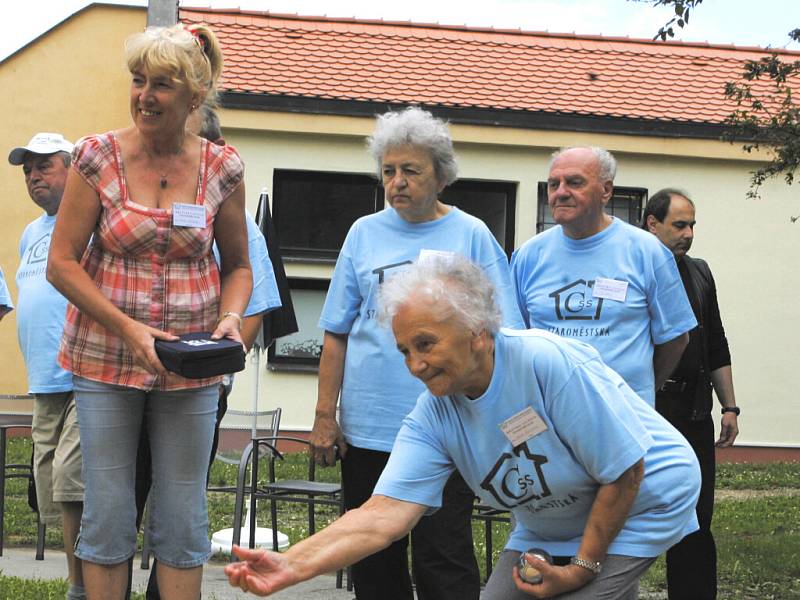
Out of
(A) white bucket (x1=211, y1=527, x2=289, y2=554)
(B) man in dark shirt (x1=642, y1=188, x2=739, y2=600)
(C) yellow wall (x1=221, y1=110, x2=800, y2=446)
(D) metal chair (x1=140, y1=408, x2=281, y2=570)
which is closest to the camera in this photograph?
(B) man in dark shirt (x1=642, y1=188, x2=739, y2=600)

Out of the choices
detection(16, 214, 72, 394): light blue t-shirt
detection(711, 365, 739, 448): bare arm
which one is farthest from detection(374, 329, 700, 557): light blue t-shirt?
detection(711, 365, 739, 448): bare arm

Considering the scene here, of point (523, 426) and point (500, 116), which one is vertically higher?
point (500, 116)

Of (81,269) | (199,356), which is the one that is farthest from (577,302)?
(81,269)

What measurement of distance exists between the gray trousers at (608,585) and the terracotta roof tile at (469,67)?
37.9 feet

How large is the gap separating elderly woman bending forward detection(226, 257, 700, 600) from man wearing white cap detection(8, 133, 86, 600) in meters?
1.97

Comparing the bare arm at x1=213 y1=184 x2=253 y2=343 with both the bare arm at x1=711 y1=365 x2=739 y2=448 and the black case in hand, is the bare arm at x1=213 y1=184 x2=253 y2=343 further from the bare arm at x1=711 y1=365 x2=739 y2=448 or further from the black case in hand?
the bare arm at x1=711 y1=365 x2=739 y2=448

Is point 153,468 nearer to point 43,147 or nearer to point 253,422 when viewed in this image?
point 43,147

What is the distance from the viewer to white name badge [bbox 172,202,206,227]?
385cm

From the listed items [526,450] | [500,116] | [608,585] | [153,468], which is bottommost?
[608,585]

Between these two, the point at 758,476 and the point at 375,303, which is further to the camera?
the point at 758,476

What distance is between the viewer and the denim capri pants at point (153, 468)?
12.5ft

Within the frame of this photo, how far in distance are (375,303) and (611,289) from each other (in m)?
1.01

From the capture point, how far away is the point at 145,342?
366cm

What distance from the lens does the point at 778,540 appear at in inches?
340
